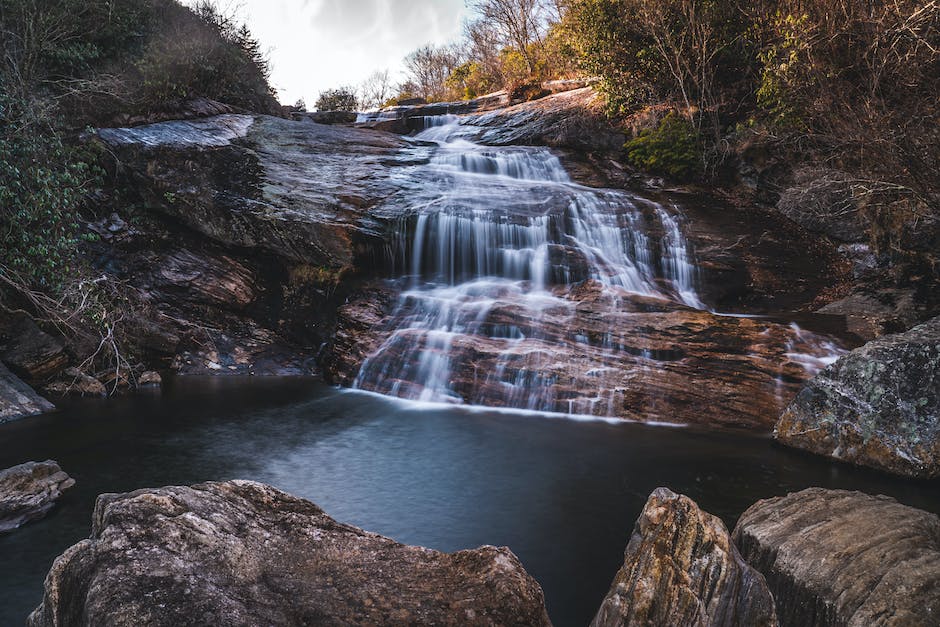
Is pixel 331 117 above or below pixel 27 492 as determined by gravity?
above

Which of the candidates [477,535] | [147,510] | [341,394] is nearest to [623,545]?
[477,535]

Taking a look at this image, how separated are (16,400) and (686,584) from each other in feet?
26.5

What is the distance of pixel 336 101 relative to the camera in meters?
25.7

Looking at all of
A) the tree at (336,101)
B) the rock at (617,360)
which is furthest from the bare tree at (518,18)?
the rock at (617,360)

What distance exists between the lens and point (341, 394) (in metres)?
8.33

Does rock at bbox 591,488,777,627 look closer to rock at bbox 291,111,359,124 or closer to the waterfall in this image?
the waterfall

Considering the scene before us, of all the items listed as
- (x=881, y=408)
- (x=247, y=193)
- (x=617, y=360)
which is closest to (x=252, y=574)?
(x=881, y=408)

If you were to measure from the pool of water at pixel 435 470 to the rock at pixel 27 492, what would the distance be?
0.11m

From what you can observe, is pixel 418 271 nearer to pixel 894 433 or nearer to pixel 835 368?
pixel 835 368

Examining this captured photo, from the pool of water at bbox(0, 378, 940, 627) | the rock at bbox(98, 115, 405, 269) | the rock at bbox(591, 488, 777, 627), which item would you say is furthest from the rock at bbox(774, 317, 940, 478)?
the rock at bbox(98, 115, 405, 269)

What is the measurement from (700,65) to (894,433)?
10.0 meters

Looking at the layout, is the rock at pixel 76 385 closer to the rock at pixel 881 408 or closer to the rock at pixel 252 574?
the rock at pixel 252 574

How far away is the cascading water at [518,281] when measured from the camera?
7629 mm

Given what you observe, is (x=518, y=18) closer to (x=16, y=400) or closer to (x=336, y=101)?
(x=336, y=101)
